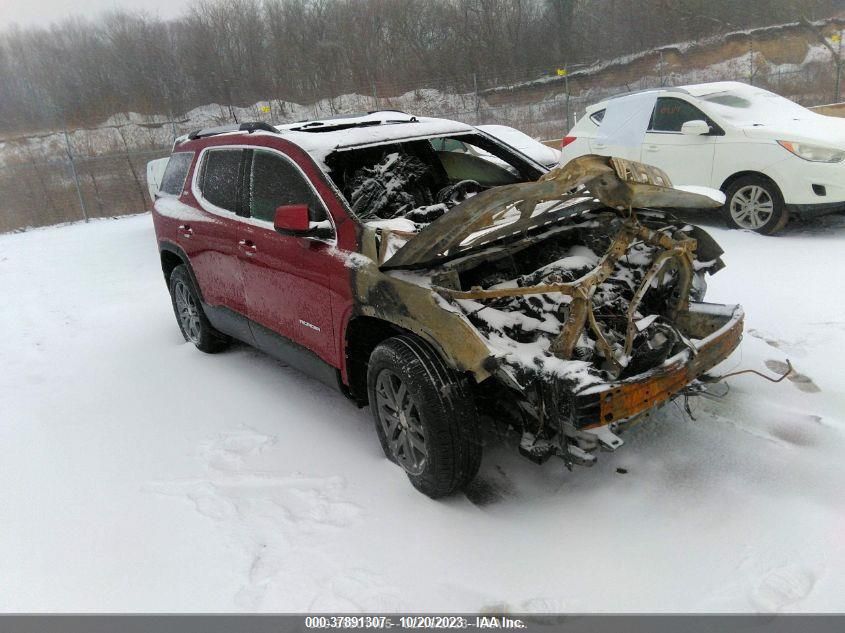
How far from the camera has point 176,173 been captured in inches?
201

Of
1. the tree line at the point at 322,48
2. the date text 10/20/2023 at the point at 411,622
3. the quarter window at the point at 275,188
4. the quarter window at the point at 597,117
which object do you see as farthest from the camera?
the tree line at the point at 322,48

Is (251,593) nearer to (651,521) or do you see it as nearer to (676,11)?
(651,521)

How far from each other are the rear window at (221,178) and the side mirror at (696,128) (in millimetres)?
5277

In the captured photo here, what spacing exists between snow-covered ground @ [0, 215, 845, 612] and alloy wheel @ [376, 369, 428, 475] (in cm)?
18

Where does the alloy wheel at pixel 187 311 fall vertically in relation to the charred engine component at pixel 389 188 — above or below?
below

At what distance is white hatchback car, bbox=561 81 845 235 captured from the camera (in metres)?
6.14

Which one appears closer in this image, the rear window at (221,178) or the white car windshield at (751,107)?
the rear window at (221,178)

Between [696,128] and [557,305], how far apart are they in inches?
202

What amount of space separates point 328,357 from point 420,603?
4.94 feet

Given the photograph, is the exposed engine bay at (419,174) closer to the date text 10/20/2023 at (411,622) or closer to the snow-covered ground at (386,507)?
the snow-covered ground at (386,507)

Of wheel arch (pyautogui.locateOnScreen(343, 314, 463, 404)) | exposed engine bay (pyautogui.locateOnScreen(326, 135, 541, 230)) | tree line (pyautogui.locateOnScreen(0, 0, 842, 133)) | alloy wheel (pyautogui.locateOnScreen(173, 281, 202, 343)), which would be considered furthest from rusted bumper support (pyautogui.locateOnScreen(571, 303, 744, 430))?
tree line (pyautogui.locateOnScreen(0, 0, 842, 133))

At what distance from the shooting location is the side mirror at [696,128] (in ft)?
22.5

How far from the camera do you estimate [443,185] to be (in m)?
4.28

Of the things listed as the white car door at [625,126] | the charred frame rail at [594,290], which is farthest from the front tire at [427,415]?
the white car door at [625,126]
